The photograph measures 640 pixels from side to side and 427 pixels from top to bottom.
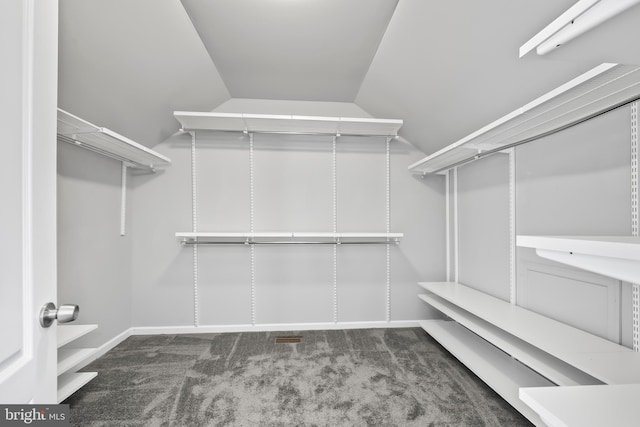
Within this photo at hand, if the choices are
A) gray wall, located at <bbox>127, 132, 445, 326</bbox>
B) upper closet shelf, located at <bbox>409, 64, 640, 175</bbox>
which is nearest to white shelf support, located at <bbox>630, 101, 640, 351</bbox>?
upper closet shelf, located at <bbox>409, 64, 640, 175</bbox>

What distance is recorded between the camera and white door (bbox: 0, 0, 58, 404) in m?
0.52

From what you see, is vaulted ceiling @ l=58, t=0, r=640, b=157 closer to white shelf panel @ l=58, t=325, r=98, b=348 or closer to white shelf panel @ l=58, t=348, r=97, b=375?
white shelf panel @ l=58, t=325, r=98, b=348

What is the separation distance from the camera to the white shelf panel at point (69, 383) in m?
1.31

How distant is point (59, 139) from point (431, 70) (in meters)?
2.26

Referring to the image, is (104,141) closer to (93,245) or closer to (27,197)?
(93,245)

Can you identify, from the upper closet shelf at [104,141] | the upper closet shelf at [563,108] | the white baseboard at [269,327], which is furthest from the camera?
the white baseboard at [269,327]

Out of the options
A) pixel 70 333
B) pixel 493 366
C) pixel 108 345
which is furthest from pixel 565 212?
Result: pixel 108 345

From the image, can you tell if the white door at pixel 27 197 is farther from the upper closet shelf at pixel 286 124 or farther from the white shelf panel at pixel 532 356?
the white shelf panel at pixel 532 356

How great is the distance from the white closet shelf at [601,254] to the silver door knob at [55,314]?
1.14 metres

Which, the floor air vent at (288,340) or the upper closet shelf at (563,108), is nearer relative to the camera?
the upper closet shelf at (563,108)

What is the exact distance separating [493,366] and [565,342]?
1.70 feet

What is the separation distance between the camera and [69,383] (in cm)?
138

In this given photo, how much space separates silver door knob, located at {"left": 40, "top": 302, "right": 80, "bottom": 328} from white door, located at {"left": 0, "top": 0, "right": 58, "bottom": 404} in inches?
0.5

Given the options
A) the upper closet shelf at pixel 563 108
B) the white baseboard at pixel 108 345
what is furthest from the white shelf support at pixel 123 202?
the upper closet shelf at pixel 563 108
